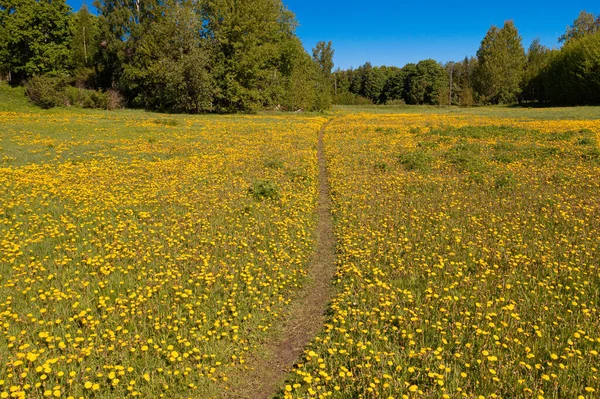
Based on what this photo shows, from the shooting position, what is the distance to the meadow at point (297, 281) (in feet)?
16.0

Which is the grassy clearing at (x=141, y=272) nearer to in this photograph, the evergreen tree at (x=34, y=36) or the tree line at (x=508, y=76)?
A: the evergreen tree at (x=34, y=36)

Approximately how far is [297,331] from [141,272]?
3.41 meters

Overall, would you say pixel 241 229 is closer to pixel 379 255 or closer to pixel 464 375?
pixel 379 255

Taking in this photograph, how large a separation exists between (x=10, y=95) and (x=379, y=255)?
6188cm

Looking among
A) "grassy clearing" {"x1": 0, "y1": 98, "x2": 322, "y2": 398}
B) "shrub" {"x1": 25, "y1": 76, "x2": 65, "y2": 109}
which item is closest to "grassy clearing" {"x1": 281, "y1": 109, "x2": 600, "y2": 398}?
"grassy clearing" {"x1": 0, "y1": 98, "x2": 322, "y2": 398}

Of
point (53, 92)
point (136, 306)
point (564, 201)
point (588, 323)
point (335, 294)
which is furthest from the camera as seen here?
point (53, 92)

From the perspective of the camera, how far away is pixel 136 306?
6.36 metres

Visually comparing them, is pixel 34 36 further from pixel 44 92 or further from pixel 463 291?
pixel 463 291

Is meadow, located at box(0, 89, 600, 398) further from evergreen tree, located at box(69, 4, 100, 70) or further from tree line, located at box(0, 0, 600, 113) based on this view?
evergreen tree, located at box(69, 4, 100, 70)

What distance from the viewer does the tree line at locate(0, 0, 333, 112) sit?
177 ft

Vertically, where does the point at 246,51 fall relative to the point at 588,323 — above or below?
above

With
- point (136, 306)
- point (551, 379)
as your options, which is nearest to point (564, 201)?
point (551, 379)

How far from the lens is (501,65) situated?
95.0 m

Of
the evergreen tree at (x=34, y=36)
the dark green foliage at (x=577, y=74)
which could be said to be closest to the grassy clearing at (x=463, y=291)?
the evergreen tree at (x=34, y=36)
